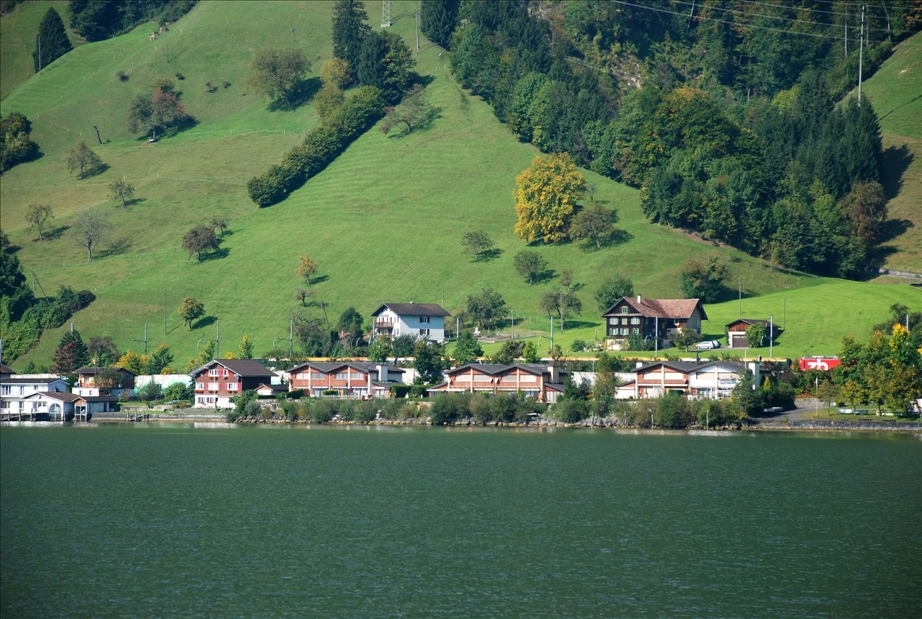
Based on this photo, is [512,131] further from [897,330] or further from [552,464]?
[552,464]

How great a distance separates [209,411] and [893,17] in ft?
436

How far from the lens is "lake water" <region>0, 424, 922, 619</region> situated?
28.7 metres

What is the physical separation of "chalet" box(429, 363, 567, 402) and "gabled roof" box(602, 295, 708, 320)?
15.6 meters

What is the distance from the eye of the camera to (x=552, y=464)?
56.1 metres

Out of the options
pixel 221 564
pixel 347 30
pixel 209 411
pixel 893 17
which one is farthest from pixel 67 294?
pixel 893 17

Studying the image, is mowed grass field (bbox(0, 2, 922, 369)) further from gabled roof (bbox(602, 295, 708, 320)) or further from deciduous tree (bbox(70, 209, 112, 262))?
gabled roof (bbox(602, 295, 708, 320))

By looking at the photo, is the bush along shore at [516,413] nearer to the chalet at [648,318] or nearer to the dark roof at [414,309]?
the dark roof at [414,309]

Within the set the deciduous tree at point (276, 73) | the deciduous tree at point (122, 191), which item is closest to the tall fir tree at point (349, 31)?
the deciduous tree at point (276, 73)

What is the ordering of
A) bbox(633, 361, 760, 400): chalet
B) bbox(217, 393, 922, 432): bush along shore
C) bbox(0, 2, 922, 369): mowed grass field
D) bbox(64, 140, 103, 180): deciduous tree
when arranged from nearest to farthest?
bbox(217, 393, 922, 432): bush along shore < bbox(633, 361, 760, 400): chalet < bbox(0, 2, 922, 369): mowed grass field < bbox(64, 140, 103, 180): deciduous tree

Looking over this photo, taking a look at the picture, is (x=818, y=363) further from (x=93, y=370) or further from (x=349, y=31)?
(x=349, y=31)

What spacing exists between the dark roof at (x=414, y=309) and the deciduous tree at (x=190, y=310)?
20.4 meters

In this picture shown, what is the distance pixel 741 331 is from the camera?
327 ft

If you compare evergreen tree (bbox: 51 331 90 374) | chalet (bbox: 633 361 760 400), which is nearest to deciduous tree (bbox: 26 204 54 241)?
evergreen tree (bbox: 51 331 90 374)

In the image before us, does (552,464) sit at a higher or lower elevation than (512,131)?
lower
